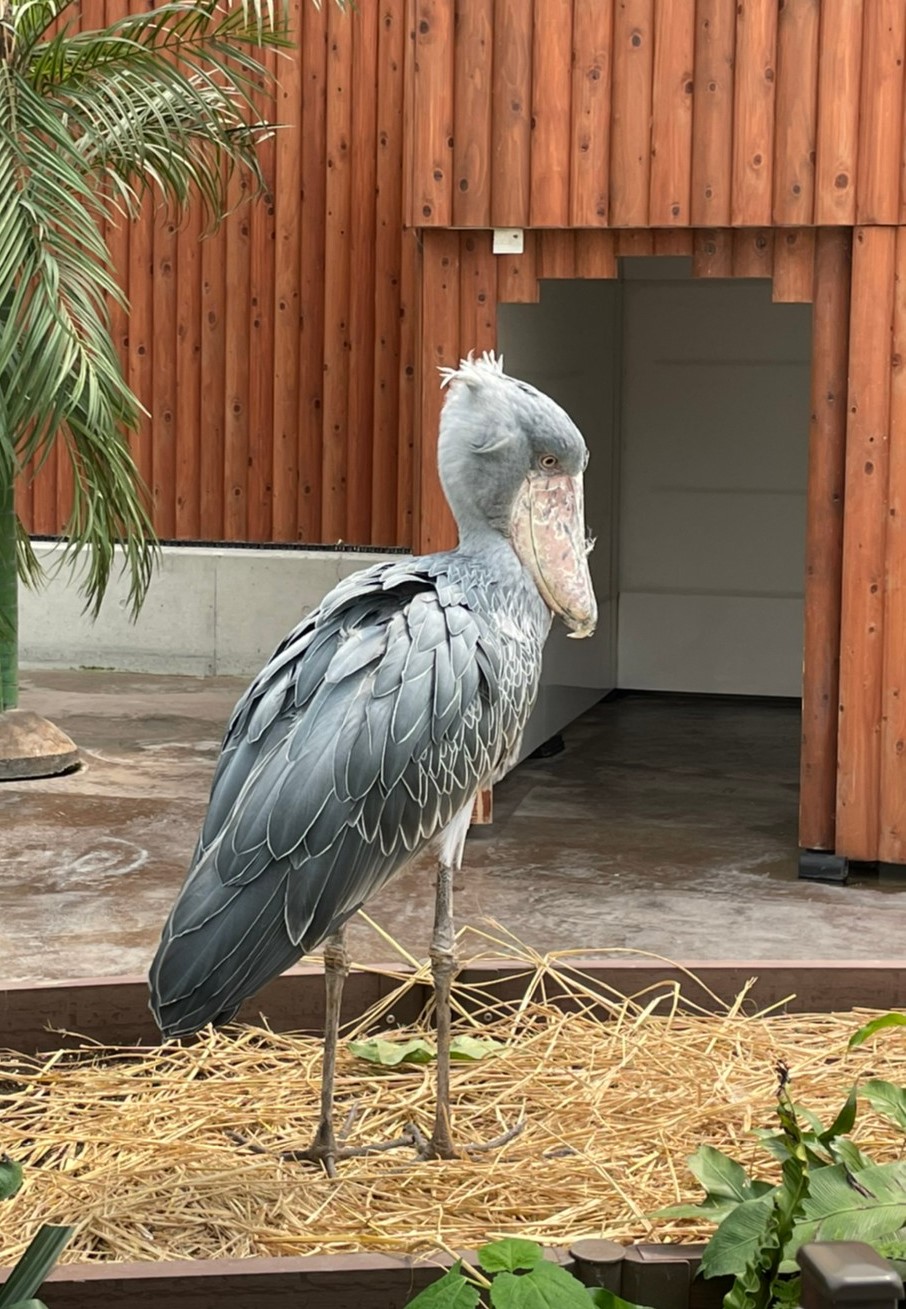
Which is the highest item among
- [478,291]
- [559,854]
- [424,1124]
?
[478,291]

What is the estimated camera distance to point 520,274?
655 centimetres

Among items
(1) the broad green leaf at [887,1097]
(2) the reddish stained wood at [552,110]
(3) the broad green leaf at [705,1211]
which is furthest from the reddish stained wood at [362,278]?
(3) the broad green leaf at [705,1211]

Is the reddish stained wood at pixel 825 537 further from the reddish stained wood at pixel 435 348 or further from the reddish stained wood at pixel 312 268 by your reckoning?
the reddish stained wood at pixel 312 268

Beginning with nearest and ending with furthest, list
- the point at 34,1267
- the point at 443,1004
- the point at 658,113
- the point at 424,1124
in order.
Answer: the point at 34,1267 < the point at 443,1004 < the point at 424,1124 < the point at 658,113

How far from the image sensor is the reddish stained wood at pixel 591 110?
20.7ft

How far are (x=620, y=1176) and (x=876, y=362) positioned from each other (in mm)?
3682

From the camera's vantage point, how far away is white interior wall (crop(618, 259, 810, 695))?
9672 mm

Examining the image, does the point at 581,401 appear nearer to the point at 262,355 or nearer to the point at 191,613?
the point at 262,355

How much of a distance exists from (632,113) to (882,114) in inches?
31.9

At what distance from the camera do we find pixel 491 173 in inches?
253

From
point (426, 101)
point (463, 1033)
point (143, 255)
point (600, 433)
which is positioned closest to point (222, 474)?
point (143, 255)

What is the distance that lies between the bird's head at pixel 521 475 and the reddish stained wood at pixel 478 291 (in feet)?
10.7

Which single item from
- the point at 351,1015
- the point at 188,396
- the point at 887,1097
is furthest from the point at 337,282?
the point at 887,1097

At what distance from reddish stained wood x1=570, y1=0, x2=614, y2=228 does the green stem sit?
8.56ft
